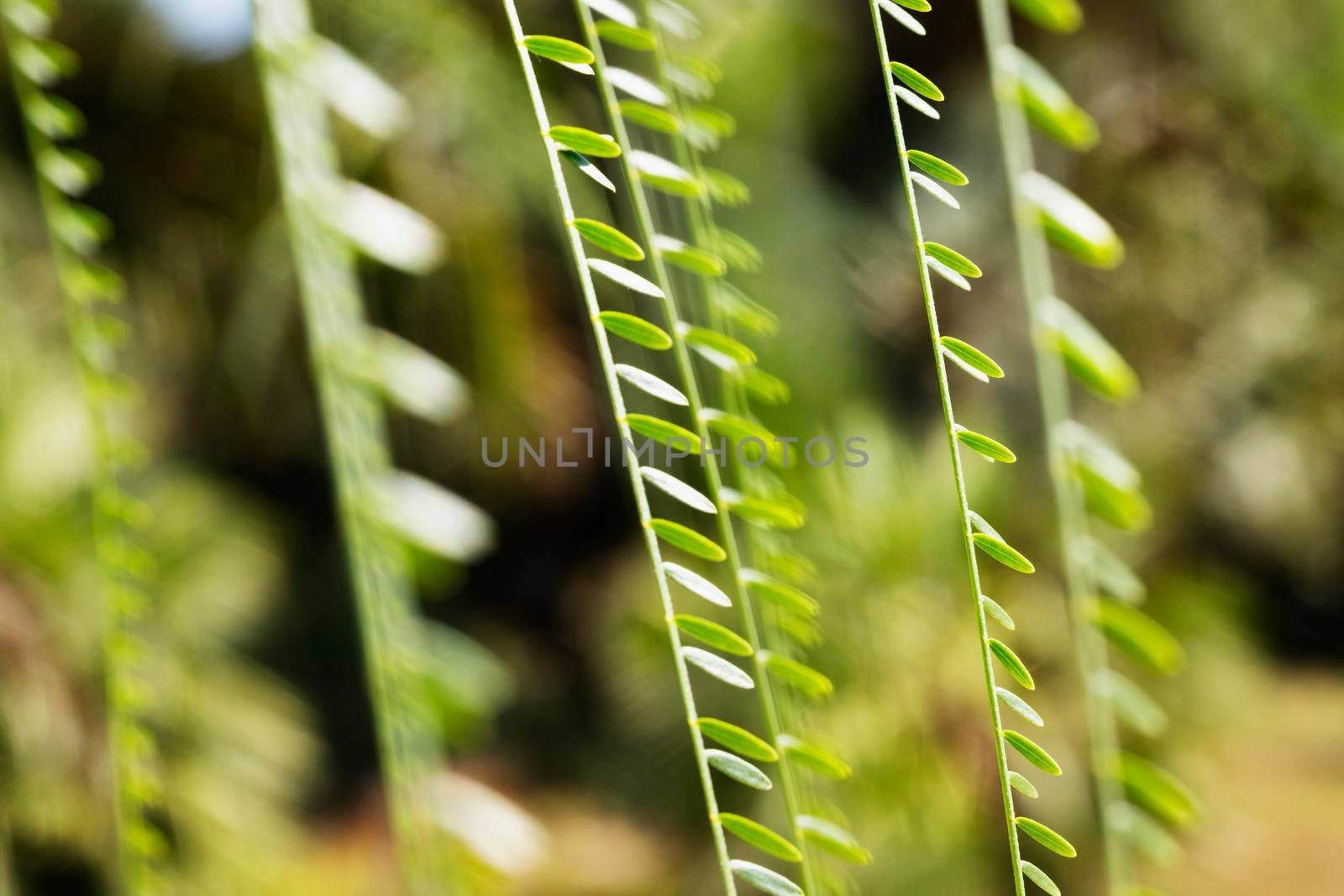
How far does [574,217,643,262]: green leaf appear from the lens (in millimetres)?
93

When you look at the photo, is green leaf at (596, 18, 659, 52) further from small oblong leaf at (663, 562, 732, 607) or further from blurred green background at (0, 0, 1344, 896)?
blurred green background at (0, 0, 1344, 896)

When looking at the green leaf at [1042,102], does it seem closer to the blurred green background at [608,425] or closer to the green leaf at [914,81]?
the green leaf at [914,81]

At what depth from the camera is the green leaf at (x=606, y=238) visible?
0.09 meters

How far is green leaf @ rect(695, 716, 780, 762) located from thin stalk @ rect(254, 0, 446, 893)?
0.06m

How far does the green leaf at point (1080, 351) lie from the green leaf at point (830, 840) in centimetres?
6

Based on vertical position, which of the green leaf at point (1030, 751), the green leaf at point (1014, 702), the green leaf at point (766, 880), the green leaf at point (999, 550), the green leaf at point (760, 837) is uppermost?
the green leaf at point (999, 550)

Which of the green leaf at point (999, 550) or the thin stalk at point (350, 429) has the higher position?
the green leaf at point (999, 550)

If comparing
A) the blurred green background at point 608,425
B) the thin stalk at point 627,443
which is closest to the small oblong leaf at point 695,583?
the thin stalk at point 627,443

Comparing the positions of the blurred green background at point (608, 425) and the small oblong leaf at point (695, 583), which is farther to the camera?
the blurred green background at point (608, 425)

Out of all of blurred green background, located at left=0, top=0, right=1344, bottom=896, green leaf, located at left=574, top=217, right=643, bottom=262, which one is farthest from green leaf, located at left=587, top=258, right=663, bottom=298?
blurred green background, located at left=0, top=0, right=1344, bottom=896

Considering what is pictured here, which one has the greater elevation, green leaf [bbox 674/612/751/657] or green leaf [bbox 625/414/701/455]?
green leaf [bbox 625/414/701/455]

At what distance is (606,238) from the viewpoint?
0.31 ft

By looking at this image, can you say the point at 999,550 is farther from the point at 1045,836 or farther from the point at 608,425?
the point at 608,425

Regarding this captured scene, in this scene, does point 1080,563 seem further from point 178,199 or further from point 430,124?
point 178,199
